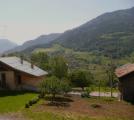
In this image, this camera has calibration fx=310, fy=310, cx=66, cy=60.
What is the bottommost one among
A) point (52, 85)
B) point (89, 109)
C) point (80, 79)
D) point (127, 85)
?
point (89, 109)

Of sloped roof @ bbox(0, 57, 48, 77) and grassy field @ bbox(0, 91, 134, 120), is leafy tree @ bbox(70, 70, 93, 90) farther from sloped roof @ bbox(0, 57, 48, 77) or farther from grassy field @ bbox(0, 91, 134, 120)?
grassy field @ bbox(0, 91, 134, 120)

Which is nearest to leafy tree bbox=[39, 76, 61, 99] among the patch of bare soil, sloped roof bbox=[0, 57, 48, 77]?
the patch of bare soil

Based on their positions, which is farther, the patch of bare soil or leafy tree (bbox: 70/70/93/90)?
leafy tree (bbox: 70/70/93/90)

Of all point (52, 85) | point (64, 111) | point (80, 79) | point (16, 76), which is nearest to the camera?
point (64, 111)

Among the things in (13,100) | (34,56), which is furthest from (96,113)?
(34,56)

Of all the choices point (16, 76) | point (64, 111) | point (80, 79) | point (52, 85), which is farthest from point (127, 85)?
point (16, 76)

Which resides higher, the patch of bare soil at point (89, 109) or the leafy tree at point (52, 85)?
the leafy tree at point (52, 85)

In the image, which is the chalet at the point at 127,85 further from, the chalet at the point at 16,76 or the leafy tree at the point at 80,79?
the leafy tree at the point at 80,79

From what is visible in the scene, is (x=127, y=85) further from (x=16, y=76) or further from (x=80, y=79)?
(x=16, y=76)

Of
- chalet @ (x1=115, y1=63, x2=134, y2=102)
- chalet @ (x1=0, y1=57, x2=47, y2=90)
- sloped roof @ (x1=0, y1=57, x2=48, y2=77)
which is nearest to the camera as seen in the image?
chalet @ (x1=115, y1=63, x2=134, y2=102)

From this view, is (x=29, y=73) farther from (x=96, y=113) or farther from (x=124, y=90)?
(x=96, y=113)

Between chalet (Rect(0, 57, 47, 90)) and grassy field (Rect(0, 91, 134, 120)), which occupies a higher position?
chalet (Rect(0, 57, 47, 90))

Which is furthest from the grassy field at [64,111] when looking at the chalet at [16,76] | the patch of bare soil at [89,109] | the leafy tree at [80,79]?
the leafy tree at [80,79]

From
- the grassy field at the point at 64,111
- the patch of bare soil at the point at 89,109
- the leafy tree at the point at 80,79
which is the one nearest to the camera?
the grassy field at the point at 64,111
